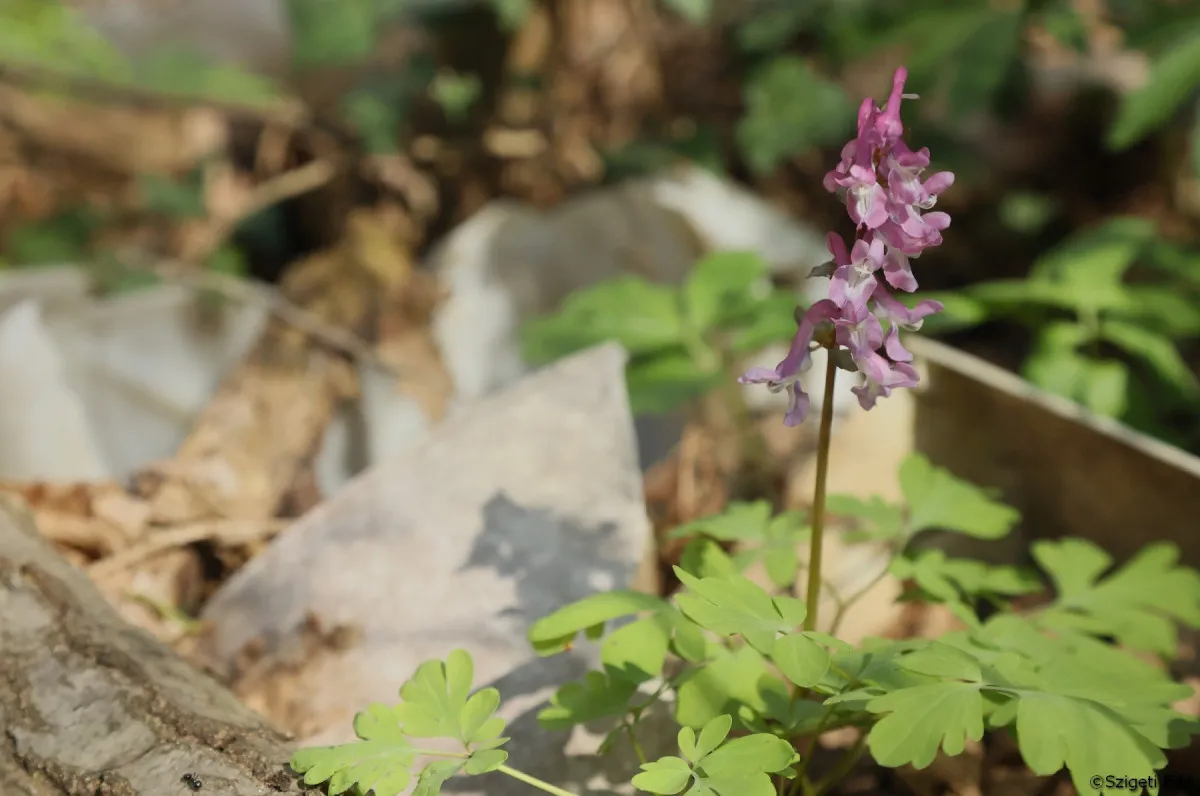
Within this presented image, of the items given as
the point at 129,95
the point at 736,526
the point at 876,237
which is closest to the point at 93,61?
the point at 129,95

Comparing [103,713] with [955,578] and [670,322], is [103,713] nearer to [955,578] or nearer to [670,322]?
[955,578]

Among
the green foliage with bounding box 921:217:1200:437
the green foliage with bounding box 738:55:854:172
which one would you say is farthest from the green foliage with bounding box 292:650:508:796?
the green foliage with bounding box 738:55:854:172

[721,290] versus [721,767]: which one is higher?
[721,290]

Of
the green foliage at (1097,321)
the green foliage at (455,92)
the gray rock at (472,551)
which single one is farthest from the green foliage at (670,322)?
the green foliage at (455,92)

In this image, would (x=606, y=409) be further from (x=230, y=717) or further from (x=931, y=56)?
(x=931, y=56)

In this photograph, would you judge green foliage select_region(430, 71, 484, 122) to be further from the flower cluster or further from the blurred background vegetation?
the flower cluster
